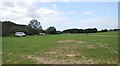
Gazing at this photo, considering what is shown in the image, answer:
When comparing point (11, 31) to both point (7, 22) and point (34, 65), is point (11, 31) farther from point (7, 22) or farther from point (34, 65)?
point (34, 65)

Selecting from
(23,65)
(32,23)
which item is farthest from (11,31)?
(23,65)

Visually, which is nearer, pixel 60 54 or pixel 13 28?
pixel 60 54

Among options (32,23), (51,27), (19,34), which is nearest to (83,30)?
(51,27)

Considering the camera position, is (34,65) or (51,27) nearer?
(34,65)

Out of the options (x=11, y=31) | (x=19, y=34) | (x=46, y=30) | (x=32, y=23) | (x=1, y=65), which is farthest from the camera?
(x=32, y=23)

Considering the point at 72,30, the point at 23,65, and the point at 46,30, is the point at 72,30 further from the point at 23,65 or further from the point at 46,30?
the point at 23,65

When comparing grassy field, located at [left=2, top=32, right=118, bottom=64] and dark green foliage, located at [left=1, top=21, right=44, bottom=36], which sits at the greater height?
dark green foliage, located at [left=1, top=21, right=44, bottom=36]

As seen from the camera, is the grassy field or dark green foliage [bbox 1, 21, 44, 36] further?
dark green foliage [bbox 1, 21, 44, 36]

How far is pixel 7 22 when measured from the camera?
102750 millimetres

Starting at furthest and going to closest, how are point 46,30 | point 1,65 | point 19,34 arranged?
point 46,30 < point 19,34 < point 1,65

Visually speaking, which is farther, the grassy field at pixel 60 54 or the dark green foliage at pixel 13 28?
the dark green foliage at pixel 13 28

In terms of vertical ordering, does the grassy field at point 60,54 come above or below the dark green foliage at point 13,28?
below

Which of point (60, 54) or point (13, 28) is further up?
point (13, 28)

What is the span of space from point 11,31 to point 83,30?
168 ft
